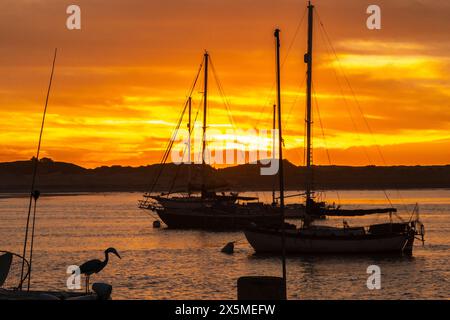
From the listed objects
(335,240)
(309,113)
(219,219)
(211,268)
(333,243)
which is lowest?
(211,268)

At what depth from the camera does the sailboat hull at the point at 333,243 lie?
54719 mm

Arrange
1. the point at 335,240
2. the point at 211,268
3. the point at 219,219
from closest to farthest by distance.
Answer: the point at 211,268 < the point at 335,240 < the point at 219,219

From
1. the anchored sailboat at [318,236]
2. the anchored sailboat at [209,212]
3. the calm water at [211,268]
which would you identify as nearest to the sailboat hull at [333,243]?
the anchored sailboat at [318,236]

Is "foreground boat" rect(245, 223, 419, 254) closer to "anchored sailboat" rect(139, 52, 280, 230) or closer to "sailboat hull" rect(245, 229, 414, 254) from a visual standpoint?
"sailboat hull" rect(245, 229, 414, 254)

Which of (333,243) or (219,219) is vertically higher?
(219,219)

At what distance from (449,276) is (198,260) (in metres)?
19.5

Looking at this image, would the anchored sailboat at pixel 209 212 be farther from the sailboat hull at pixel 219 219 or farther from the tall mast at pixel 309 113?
the tall mast at pixel 309 113

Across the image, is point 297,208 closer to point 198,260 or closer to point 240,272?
point 198,260

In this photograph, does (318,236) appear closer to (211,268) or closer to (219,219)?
(211,268)

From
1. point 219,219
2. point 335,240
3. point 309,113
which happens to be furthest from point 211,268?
point 219,219

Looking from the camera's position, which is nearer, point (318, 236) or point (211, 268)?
point (211, 268)

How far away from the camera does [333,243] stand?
54.7 metres

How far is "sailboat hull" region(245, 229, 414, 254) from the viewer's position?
5472cm

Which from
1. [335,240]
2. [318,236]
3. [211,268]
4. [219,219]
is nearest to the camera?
[211,268]
